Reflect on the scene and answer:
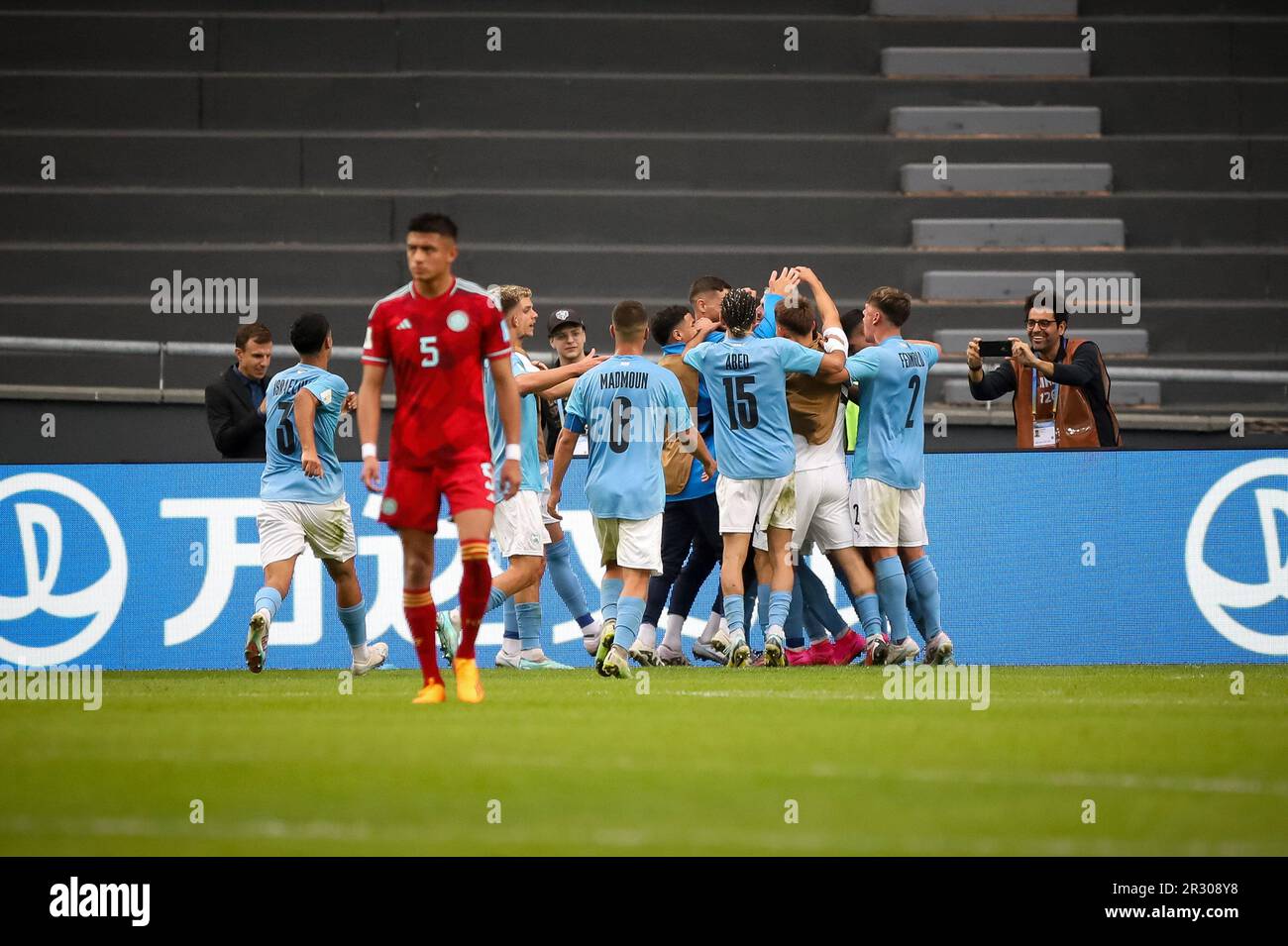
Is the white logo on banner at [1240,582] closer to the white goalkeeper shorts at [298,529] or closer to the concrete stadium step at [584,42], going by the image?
the white goalkeeper shorts at [298,529]

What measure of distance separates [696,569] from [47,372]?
26.3 ft

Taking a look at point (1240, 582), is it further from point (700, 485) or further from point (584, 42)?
point (584, 42)

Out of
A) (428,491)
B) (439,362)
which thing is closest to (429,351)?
(439,362)

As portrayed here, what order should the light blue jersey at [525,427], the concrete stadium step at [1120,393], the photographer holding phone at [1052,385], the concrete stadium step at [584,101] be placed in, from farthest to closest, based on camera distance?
1. the concrete stadium step at [584,101]
2. the concrete stadium step at [1120,393]
3. the photographer holding phone at [1052,385]
4. the light blue jersey at [525,427]

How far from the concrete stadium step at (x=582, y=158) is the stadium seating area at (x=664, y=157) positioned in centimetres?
3

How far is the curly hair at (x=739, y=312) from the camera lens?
36.8 ft

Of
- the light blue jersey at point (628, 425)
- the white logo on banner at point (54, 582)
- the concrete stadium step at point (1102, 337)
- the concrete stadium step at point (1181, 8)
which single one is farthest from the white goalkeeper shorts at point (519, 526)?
the concrete stadium step at point (1181, 8)

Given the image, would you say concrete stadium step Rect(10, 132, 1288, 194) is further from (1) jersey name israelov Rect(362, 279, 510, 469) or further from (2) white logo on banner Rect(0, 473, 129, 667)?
(1) jersey name israelov Rect(362, 279, 510, 469)

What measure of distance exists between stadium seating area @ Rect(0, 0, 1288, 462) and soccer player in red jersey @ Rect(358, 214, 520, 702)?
9.32 meters

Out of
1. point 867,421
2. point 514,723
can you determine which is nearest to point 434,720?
point 514,723

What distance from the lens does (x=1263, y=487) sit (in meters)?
12.3

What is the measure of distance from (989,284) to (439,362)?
11.4 meters

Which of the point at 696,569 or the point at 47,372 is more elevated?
the point at 47,372
